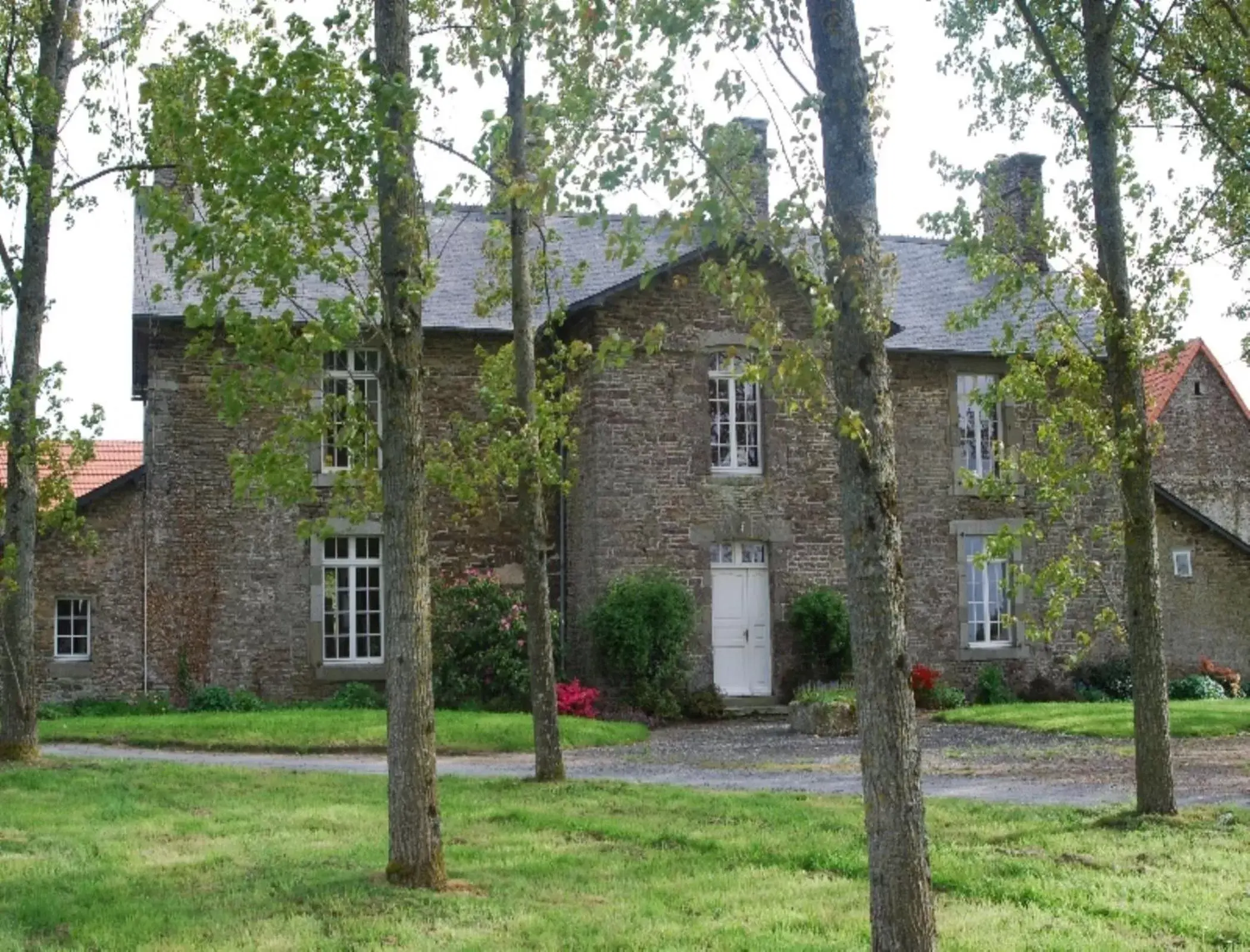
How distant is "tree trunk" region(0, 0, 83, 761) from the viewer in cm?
1409

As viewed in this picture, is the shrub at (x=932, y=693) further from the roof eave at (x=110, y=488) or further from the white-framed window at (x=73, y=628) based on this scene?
the white-framed window at (x=73, y=628)

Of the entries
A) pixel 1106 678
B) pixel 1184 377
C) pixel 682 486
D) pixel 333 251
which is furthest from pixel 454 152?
pixel 1184 377

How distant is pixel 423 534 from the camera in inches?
317

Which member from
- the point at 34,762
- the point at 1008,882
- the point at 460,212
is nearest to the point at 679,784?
the point at 1008,882

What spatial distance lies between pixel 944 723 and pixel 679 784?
8.18m

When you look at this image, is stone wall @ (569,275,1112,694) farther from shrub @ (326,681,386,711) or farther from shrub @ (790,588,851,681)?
shrub @ (326,681,386,711)

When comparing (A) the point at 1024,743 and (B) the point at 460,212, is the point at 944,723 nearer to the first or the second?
(A) the point at 1024,743

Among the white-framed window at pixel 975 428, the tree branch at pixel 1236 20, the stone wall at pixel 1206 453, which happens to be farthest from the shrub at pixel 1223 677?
the tree branch at pixel 1236 20

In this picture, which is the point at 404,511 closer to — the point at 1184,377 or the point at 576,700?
the point at 576,700

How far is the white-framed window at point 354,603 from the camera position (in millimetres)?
21453

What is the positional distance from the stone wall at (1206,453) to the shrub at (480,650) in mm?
18781

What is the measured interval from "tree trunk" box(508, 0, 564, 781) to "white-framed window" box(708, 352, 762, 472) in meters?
9.29

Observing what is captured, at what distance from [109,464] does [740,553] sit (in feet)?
48.8

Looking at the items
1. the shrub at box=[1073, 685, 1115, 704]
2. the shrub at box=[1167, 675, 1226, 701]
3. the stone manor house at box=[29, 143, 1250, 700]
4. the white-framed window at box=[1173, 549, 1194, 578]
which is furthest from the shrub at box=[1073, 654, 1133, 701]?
the white-framed window at box=[1173, 549, 1194, 578]
